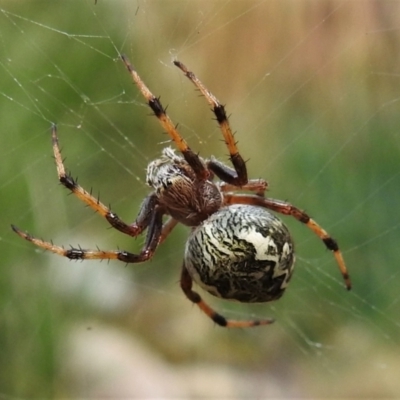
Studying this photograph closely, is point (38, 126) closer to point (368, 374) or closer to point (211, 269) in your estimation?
point (211, 269)

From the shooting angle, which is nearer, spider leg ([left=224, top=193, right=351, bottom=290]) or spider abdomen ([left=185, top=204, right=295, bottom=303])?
spider abdomen ([left=185, top=204, right=295, bottom=303])

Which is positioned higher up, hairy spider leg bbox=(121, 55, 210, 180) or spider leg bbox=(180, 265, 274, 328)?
hairy spider leg bbox=(121, 55, 210, 180)

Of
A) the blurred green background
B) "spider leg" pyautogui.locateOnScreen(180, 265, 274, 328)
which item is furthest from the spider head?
the blurred green background

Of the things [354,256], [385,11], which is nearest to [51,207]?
[354,256]

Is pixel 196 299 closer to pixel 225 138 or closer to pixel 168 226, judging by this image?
pixel 168 226

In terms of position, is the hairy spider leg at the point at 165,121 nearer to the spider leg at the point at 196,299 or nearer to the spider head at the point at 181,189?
the spider head at the point at 181,189

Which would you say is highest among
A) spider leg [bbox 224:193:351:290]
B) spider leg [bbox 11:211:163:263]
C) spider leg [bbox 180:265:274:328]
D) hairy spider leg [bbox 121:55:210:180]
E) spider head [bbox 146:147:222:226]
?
hairy spider leg [bbox 121:55:210:180]

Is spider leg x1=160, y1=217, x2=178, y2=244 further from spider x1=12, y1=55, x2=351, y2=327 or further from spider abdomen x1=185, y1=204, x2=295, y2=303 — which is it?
spider abdomen x1=185, y1=204, x2=295, y2=303

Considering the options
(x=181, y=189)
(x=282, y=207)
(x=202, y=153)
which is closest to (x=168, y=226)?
(x=181, y=189)
